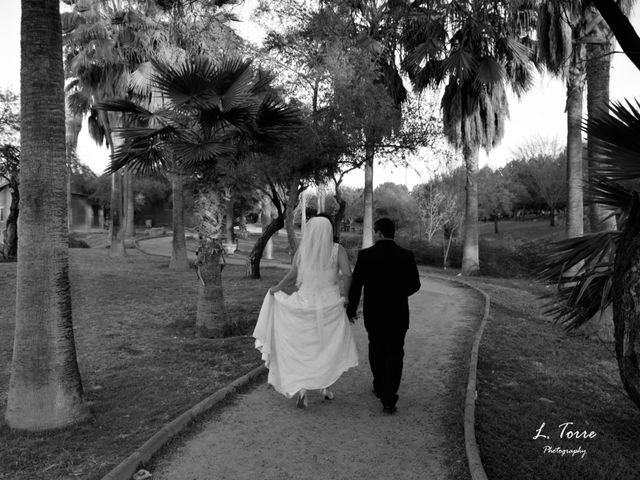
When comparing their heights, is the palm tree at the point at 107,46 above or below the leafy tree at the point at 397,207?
above

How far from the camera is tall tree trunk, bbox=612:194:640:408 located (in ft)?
8.94

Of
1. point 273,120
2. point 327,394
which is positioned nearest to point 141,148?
point 273,120

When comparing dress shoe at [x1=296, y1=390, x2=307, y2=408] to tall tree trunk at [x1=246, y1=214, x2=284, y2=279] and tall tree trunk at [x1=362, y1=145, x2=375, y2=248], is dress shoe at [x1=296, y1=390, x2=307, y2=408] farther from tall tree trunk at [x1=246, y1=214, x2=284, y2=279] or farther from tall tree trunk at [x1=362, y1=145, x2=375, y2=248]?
tall tree trunk at [x1=362, y1=145, x2=375, y2=248]

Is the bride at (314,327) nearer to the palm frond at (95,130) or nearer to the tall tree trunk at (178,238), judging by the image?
the tall tree trunk at (178,238)

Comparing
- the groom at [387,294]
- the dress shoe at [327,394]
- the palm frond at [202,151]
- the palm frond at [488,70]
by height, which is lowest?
the dress shoe at [327,394]

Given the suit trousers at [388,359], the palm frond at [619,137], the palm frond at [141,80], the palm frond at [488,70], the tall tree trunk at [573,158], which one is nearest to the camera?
the palm frond at [619,137]

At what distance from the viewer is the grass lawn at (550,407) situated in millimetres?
4168

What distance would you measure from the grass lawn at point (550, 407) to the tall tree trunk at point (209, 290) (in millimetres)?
4525

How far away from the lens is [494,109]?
21.5 metres

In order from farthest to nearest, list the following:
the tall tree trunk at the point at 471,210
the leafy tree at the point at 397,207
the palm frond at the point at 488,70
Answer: the leafy tree at the point at 397,207 < the tall tree trunk at the point at 471,210 < the palm frond at the point at 488,70

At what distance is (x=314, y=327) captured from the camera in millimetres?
5273

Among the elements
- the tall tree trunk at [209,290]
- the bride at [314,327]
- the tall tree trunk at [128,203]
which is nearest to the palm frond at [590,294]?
the bride at [314,327]

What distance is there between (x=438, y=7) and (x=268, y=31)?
880cm

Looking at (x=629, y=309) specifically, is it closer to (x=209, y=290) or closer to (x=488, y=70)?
(x=209, y=290)
